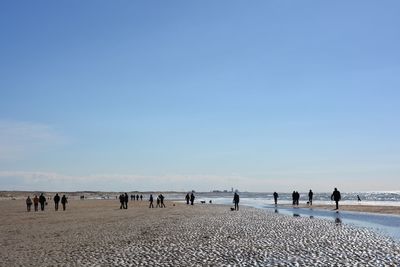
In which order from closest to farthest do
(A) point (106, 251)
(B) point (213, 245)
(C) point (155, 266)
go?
(C) point (155, 266) < (A) point (106, 251) < (B) point (213, 245)

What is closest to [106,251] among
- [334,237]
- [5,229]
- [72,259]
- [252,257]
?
[72,259]

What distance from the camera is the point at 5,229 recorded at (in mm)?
28328

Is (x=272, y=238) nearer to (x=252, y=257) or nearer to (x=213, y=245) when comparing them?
(x=213, y=245)

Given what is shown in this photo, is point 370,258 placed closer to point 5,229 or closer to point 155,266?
point 155,266

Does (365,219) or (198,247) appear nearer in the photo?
(198,247)

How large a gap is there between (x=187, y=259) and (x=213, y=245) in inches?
148

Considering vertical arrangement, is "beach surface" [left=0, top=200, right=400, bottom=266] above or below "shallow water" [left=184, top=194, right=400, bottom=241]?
above

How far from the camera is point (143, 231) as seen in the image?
25609mm

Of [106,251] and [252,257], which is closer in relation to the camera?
[252,257]

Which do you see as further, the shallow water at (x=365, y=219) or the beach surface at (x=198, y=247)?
the shallow water at (x=365, y=219)

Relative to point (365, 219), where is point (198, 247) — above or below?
above

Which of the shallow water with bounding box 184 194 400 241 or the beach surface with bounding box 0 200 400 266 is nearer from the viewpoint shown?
the beach surface with bounding box 0 200 400 266

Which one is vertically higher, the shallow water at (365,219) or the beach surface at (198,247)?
the beach surface at (198,247)

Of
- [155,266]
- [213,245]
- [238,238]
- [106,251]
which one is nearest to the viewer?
[155,266]
